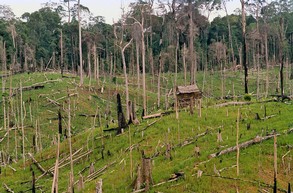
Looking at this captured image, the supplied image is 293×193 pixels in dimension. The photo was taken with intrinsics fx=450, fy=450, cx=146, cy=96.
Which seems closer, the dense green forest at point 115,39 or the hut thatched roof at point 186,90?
the hut thatched roof at point 186,90

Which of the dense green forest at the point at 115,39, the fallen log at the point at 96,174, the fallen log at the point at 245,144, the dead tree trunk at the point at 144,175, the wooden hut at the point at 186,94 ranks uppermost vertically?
the dense green forest at the point at 115,39

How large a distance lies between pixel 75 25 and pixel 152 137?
42977 millimetres

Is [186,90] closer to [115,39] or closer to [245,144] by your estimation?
[245,144]

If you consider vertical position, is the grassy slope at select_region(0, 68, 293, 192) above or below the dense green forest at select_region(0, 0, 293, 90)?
below

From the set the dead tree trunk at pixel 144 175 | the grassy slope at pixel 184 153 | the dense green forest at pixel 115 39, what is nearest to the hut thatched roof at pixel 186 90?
the grassy slope at pixel 184 153

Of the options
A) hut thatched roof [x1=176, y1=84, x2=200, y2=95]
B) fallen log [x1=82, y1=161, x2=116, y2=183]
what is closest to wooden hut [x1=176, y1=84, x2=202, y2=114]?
hut thatched roof [x1=176, y1=84, x2=200, y2=95]

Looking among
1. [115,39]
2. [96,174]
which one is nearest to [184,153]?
[96,174]

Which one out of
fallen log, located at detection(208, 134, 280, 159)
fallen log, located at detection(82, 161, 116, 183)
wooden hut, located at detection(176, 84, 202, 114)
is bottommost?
fallen log, located at detection(82, 161, 116, 183)

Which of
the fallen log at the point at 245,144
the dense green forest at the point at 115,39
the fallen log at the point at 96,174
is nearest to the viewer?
the fallen log at the point at 245,144

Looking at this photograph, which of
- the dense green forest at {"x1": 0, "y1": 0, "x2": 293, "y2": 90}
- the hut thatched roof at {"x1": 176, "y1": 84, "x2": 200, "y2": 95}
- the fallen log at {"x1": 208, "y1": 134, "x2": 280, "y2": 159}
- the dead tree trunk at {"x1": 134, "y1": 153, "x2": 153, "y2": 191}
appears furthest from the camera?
the dense green forest at {"x1": 0, "y1": 0, "x2": 293, "y2": 90}

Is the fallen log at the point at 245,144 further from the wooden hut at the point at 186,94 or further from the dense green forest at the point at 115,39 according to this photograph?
the dense green forest at the point at 115,39

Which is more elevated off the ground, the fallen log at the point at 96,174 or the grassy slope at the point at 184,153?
the grassy slope at the point at 184,153

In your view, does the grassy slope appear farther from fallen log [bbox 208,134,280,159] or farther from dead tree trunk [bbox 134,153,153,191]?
dead tree trunk [bbox 134,153,153,191]

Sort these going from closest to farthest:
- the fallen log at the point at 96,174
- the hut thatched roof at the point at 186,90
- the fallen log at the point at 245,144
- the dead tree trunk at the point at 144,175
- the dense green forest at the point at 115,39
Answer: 1. the dead tree trunk at the point at 144,175
2. the fallen log at the point at 245,144
3. the fallen log at the point at 96,174
4. the hut thatched roof at the point at 186,90
5. the dense green forest at the point at 115,39
